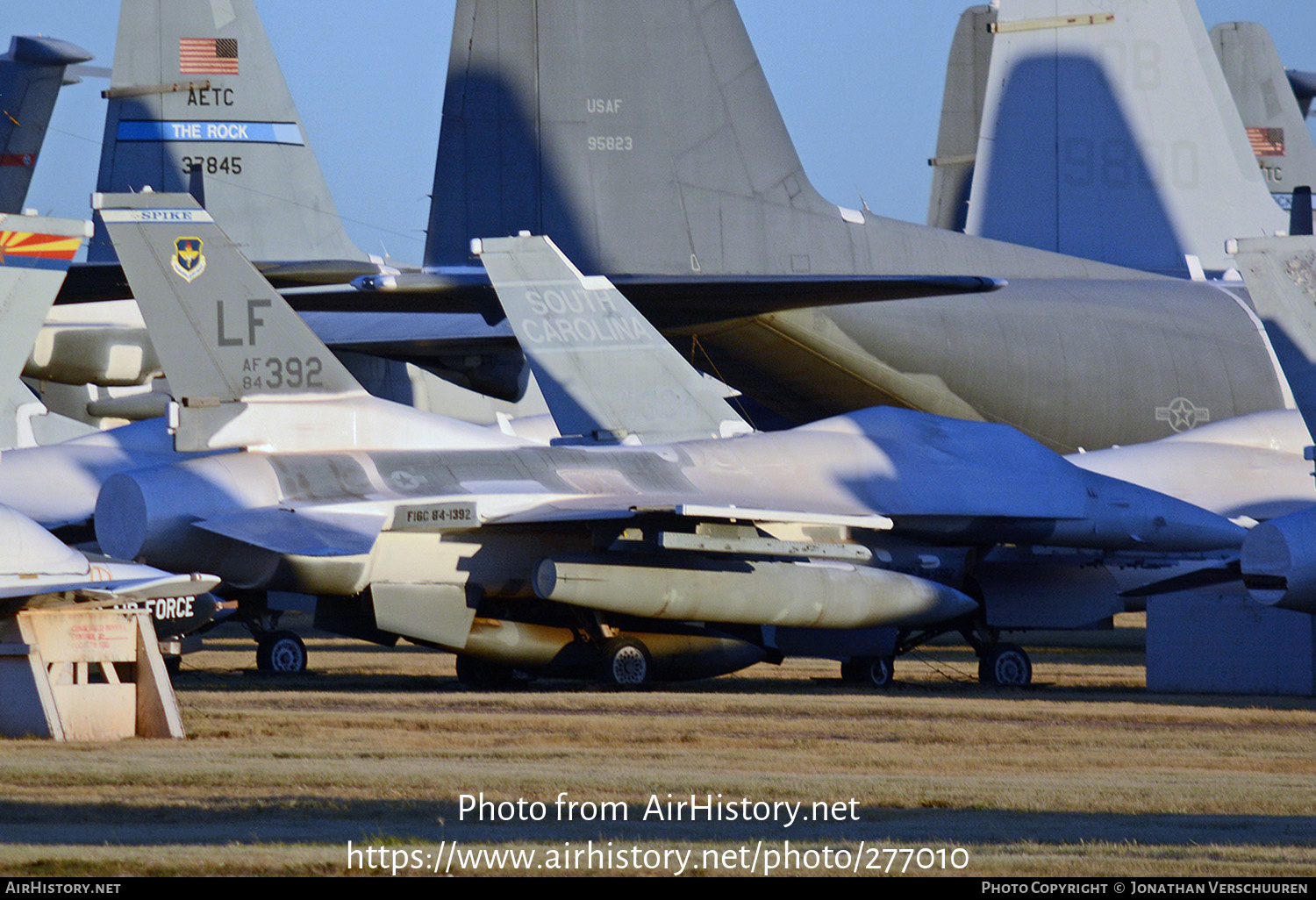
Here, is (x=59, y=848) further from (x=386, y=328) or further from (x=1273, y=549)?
(x=386, y=328)

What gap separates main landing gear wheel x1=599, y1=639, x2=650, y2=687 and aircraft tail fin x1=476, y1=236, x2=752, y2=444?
310cm

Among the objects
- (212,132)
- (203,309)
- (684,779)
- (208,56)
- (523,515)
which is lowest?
(684,779)

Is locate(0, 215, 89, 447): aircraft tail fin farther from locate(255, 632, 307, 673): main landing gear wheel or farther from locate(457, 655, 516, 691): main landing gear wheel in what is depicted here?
locate(255, 632, 307, 673): main landing gear wheel

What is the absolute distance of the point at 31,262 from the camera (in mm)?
12281

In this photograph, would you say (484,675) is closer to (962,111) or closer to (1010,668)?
(1010,668)

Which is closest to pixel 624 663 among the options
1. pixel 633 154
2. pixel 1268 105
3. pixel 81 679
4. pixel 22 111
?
pixel 81 679

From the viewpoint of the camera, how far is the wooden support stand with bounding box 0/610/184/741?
10547 mm

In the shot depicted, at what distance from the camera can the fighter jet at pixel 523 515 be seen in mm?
14055

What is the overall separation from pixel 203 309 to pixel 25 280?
2.57 metres

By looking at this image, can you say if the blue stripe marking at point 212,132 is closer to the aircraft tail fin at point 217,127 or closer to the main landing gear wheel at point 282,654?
the aircraft tail fin at point 217,127

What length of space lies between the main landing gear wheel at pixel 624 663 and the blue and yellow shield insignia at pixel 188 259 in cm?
472

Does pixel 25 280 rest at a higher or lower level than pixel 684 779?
higher

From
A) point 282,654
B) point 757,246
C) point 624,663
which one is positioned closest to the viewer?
point 624,663

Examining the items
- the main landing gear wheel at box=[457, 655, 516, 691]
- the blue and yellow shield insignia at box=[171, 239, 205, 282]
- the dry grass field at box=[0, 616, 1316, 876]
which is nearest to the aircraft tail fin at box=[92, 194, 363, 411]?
the blue and yellow shield insignia at box=[171, 239, 205, 282]
